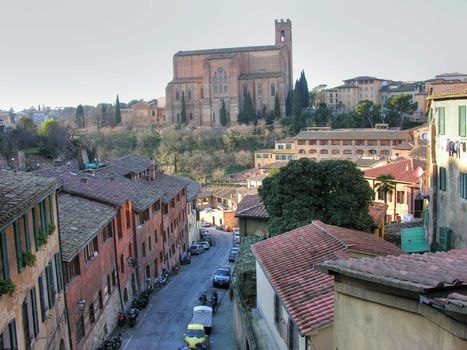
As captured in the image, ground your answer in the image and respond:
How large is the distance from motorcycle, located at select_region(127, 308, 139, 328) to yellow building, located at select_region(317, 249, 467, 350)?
18.6 meters

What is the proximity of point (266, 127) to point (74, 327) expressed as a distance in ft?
295

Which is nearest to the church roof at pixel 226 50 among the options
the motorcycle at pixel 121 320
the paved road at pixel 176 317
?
the paved road at pixel 176 317

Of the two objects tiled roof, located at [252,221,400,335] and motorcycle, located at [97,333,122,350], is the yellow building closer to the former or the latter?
tiled roof, located at [252,221,400,335]

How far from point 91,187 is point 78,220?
5.17 m

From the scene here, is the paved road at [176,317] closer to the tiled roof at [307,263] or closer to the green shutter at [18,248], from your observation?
the tiled roof at [307,263]

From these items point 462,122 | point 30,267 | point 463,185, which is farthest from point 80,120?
point 30,267

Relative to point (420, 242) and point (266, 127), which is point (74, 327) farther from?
point (266, 127)

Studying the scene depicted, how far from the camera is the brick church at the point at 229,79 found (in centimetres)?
11519

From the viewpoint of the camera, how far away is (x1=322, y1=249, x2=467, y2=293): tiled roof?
21.1 feet

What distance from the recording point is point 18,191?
44.3 ft

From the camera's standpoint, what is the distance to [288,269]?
15.9 metres

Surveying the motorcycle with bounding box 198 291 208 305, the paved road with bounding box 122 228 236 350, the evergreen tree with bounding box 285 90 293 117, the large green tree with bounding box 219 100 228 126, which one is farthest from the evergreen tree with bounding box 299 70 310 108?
the motorcycle with bounding box 198 291 208 305

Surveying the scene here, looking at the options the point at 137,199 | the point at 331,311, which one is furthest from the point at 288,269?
the point at 137,199

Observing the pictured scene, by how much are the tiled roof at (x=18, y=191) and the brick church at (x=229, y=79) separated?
3965 inches
